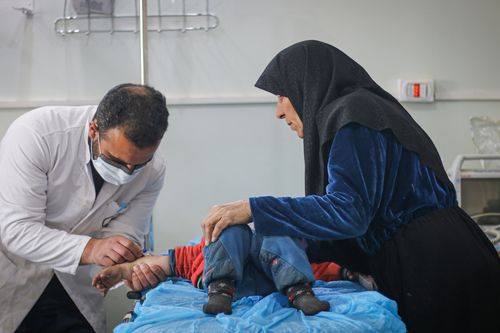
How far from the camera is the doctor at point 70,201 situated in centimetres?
153

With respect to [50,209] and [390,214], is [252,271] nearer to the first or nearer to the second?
[390,214]

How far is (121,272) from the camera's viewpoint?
5.46ft

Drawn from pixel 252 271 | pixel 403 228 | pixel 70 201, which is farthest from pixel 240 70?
Result: pixel 403 228

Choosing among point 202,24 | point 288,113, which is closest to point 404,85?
point 202,24

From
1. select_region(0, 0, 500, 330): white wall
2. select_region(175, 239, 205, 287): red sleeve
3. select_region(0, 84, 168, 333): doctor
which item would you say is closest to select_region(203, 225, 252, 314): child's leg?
select_region(175, 239, 205, 287): red sleeve

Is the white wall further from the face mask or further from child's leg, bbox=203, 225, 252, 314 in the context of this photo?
child's leg, bbox=203, 225, 252, 314

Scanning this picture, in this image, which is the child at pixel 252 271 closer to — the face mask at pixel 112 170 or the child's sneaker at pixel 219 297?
the child's sneaker at pixel 219 297

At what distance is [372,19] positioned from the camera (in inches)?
120

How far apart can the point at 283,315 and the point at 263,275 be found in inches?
11.5

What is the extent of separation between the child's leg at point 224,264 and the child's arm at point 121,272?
1.12ft

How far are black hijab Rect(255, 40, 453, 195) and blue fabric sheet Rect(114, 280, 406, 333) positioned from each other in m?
0.33

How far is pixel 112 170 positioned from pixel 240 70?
1580 millimetres

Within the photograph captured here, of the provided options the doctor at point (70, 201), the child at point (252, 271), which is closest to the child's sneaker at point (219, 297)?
the child at point (252, 271)

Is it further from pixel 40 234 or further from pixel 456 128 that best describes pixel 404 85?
pixel 40 234
